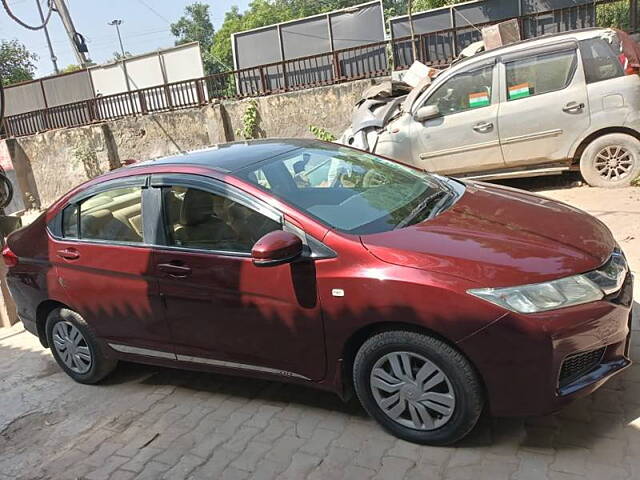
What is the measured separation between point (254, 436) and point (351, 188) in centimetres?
154

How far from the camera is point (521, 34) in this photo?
10.4 m

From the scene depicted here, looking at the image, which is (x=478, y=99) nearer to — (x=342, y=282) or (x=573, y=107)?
(x=573, y=107)

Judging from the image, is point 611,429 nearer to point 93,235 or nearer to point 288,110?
point 93,235

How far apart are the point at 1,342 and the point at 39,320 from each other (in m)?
1.67

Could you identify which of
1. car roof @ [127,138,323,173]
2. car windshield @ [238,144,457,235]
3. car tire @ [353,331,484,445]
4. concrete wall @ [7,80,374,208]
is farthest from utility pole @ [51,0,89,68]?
car tire @ [353,331,484,445]

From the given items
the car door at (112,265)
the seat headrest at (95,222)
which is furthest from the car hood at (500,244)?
the seat headrest at (95,222)

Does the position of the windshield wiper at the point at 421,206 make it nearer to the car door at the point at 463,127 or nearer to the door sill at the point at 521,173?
the door sill at the point at 521,173

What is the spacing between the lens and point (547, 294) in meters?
2.47

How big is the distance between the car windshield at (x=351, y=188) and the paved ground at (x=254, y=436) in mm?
1133

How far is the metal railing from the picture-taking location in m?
10.8

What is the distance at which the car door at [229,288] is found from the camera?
9.68 feet

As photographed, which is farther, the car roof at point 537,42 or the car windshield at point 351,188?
the car roof at point 537,42

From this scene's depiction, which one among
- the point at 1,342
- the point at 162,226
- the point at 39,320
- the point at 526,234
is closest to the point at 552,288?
the point at 526,234

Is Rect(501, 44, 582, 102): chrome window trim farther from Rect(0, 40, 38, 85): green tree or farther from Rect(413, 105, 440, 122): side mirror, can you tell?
Rect(0, 40, 38, 85): green tree
